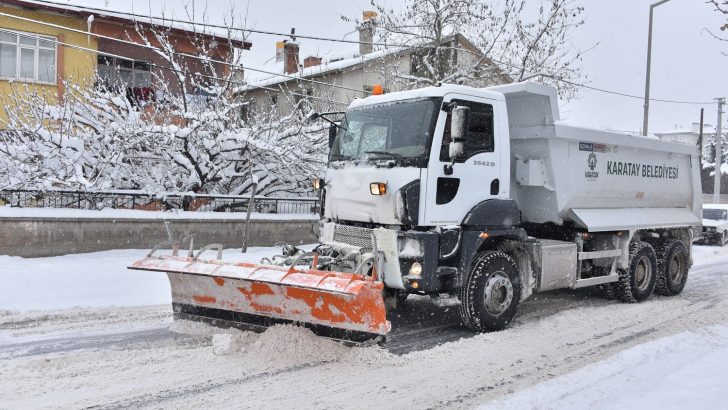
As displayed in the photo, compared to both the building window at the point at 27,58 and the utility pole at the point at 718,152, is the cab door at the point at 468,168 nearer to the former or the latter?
the building window at the point at 27,58

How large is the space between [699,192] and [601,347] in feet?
19.0

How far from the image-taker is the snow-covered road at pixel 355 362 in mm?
4816

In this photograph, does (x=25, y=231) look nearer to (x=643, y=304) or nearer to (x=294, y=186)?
(x=294, y=186)

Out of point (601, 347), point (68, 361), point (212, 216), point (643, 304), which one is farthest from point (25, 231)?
point (643, 304)

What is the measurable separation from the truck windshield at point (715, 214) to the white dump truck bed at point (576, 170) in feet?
46.7

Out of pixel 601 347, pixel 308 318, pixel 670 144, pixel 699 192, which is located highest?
pixel 670 144

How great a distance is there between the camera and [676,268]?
10.4 m

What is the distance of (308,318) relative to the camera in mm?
5961

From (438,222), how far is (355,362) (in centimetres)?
170

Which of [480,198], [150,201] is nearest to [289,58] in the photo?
[150,201]

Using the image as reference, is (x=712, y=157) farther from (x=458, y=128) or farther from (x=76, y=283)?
(x=76, y=283)

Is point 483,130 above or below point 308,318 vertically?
above

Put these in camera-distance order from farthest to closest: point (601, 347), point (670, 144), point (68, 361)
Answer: point (670, 144) < point (601, 347) < point (68, 361)

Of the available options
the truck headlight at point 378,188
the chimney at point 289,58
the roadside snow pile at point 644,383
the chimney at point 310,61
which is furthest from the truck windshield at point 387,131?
the chimney at point 310,61
